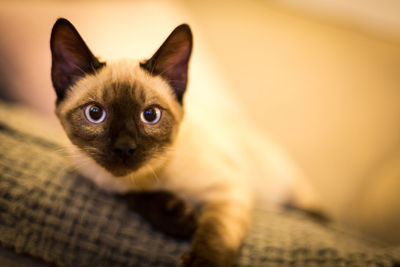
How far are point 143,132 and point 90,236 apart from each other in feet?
1.30

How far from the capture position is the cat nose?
700 millimetres

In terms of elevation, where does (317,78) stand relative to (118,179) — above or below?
above

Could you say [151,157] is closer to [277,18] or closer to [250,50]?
[250,50]

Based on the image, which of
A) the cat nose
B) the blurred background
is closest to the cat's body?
the cat nose

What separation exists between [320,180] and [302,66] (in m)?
0.84

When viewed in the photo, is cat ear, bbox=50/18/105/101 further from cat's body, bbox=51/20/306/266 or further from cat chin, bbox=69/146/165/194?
cat chin, bbox=69/146/165/194

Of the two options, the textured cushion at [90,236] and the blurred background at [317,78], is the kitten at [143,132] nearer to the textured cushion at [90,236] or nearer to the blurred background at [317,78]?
the textured cushion at [90,236]

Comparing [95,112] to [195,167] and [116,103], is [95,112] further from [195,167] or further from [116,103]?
[195,167]

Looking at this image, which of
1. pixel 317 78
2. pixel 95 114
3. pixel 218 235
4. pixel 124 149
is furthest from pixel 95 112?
pixel 317 78

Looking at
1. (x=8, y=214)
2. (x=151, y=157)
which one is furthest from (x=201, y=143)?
(x=8, y=214)

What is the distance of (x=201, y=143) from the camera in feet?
3.56

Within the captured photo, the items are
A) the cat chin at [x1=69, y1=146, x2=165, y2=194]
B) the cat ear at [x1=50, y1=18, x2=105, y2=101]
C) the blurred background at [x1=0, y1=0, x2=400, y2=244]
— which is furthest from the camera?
the blurred background at [x1=0, y1=0, x2=400, y2=244]

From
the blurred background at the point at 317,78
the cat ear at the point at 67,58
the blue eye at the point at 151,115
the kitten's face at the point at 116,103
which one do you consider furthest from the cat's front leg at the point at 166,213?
the blurred background at the point at 317,78

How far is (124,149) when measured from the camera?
708 mm
